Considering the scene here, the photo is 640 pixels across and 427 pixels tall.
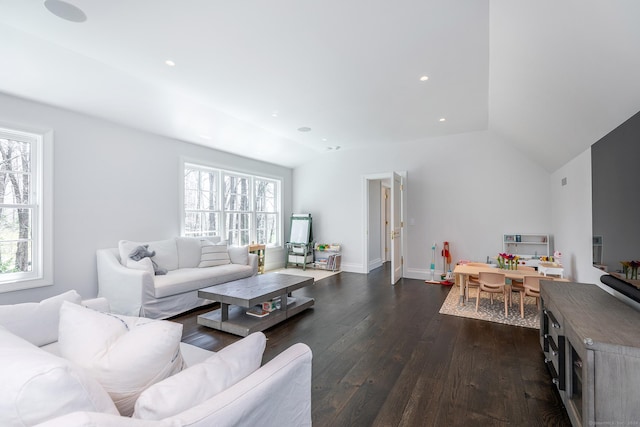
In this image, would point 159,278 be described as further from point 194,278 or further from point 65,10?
point 65,10

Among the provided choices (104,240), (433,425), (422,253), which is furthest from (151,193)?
(422,253)

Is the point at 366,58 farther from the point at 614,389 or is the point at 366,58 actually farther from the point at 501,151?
the point at 501,151

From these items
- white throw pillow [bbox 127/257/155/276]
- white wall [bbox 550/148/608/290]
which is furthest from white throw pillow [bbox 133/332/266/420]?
white wall [bbox 550/148/608/290]

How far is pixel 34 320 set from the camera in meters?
1.84

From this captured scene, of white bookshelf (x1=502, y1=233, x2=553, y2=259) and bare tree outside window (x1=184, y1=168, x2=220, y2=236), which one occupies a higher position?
bare tree outside window (x1=184, y1=168, x2=220, y2=236)

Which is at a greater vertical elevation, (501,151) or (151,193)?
(501,151)

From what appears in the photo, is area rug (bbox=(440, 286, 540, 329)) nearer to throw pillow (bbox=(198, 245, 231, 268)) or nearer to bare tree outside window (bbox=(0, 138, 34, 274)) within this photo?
throw pillow (bbox=(198, 245, 231, 268))

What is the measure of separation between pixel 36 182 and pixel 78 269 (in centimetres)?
116

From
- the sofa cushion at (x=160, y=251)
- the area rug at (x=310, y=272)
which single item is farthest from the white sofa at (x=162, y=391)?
the area rug at (x=310, y=272)

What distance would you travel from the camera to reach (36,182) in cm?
353

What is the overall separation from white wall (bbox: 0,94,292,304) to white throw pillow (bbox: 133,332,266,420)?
12.2 ft

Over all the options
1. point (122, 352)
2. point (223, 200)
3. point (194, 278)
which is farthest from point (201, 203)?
point (122, 352)

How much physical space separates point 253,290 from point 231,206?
323cm

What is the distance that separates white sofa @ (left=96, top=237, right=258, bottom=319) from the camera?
3.52 metres
